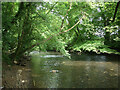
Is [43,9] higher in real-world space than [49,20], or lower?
higher

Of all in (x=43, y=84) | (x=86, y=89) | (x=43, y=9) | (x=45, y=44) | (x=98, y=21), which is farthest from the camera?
(x=98, y=21)

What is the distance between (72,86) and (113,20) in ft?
29.7

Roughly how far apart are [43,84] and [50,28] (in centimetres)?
194

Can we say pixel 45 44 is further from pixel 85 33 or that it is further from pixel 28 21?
pixel 85 33

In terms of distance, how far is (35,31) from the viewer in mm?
5516

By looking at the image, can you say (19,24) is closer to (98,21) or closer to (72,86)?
(72,86)

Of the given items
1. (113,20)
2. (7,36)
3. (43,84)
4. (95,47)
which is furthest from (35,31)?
(113,20)

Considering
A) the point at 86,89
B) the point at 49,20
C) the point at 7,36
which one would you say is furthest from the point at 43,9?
the point at 86,89

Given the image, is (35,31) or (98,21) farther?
(98,21)

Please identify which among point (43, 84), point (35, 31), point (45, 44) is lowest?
point (43, 84)

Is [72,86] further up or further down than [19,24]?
further down

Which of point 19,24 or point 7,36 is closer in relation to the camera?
point 7,36

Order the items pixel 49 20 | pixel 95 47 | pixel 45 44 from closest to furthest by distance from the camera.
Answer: pixel 49 20 → pixel 45 44 → pixel 95 47

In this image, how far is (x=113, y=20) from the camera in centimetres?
1111
